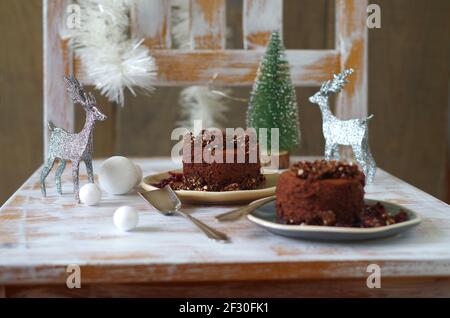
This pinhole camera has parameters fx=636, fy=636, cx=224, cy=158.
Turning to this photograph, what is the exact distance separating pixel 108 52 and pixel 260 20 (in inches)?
13.6

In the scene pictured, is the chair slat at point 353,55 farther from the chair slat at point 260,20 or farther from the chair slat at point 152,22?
the chair slat at point 152,22

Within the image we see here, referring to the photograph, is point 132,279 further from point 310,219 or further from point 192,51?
point 192,51

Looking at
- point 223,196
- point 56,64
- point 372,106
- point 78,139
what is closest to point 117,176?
point 78,139

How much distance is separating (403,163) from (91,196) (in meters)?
1.20

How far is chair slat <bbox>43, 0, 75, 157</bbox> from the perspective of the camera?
135 centimetres

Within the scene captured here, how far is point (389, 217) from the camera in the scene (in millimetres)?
752

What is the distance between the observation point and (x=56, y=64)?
4.49 feet

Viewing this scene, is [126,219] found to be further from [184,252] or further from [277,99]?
[277,99]

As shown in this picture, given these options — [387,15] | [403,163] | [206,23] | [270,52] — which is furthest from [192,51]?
[403,163]

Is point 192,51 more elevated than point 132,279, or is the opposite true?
point 192,51

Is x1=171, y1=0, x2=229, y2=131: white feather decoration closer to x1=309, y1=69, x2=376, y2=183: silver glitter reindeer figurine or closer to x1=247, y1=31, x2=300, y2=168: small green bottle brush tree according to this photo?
x1=247, y1=31, x2=300, y2=168: small green bottle brush tree

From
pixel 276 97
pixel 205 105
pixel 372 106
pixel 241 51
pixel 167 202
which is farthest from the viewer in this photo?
pixel 372 106

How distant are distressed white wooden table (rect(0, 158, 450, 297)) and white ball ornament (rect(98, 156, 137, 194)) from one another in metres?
0.24

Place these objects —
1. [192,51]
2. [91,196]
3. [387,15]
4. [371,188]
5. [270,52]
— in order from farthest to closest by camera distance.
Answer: [387,15] → [192,51] → [270,52] → [371,188] → [91,196]
